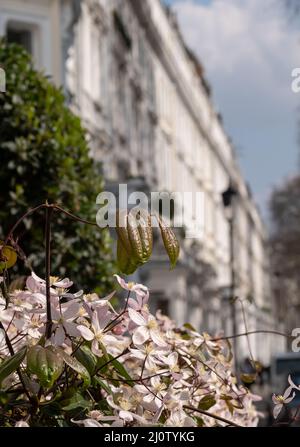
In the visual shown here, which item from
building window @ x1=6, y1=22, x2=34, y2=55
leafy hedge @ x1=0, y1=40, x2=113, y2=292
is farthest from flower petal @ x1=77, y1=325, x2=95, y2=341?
building window @ x1=6, y1=22, x2=34, y2=55

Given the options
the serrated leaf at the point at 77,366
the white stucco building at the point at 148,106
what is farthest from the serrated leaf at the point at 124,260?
the white stucco building at the point at 148,106

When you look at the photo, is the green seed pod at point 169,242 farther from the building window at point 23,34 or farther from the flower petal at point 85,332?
the building window at point 23,34

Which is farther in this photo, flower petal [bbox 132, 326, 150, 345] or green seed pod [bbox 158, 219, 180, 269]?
flower petal [bbox 132, 326, 150, 345]

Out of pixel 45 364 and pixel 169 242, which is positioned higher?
pixel 169 242

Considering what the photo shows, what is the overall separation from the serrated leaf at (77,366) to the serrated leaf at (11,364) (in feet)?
0.38

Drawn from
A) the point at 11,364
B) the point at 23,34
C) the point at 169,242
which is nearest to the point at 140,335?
the point at 169,242

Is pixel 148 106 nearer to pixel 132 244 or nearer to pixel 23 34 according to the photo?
pixel 23 34

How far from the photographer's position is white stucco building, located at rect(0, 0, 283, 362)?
2058cm

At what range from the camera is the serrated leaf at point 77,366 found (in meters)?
2.95

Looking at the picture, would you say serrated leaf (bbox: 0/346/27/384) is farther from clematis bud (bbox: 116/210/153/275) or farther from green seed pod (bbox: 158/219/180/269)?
green seed pod (bbox: 158/219/180/269)

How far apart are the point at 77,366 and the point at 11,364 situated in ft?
0.65

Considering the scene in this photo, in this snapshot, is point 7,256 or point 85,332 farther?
point 7,256

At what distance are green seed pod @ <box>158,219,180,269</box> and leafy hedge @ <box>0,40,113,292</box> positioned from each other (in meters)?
5.23

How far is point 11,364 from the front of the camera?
2881 mm
